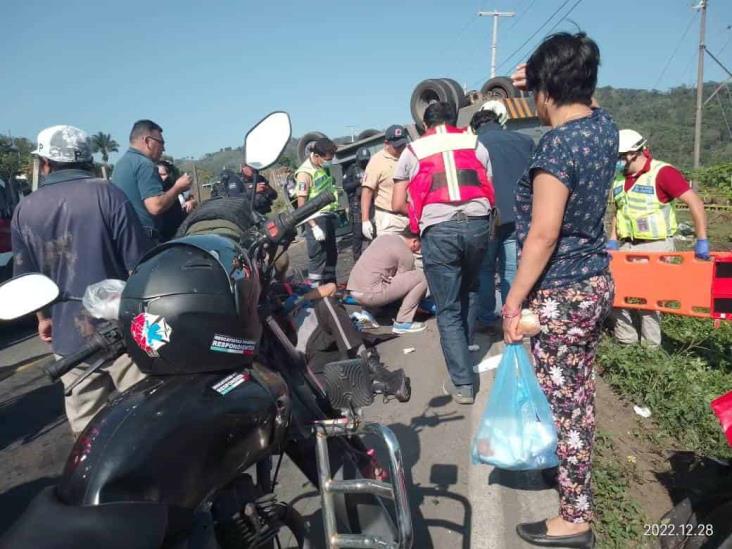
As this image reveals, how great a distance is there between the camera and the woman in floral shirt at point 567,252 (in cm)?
189

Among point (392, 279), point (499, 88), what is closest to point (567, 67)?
point (392, 279)

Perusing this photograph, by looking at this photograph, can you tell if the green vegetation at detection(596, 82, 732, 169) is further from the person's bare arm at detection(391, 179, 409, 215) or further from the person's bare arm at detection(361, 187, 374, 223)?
the person's bare arm at detection(391, 179, 409, 215)

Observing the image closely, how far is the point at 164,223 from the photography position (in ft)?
15.1

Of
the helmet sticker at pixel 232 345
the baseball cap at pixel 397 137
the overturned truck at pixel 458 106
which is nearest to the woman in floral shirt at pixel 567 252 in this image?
the helmet sticker at pixel 232 345

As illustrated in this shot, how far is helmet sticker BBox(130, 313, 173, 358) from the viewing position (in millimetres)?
1380

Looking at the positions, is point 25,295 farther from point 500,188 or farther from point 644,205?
point 644,205

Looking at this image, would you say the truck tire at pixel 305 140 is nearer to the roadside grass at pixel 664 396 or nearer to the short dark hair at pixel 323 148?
the short dark hair at pixel 323 148

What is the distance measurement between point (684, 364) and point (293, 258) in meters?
7.20

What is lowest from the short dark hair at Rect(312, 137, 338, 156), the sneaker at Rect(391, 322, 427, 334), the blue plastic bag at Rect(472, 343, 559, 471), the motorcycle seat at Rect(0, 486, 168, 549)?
the sneaker at Rect(391, 322, 427, 334)

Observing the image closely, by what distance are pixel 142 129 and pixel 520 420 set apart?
127 inches

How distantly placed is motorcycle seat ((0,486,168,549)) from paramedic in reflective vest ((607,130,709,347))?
3.72m

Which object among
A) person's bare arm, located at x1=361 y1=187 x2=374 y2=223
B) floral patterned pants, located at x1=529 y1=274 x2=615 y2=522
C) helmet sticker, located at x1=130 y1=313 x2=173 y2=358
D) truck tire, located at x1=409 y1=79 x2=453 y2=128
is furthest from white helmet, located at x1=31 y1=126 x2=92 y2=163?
truck tire, located at x1=409 y1=79 x2=453 y2=128

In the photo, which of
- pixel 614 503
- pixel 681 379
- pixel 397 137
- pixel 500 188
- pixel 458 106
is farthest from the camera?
pixel 458 106

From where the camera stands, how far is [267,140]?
188 cm
